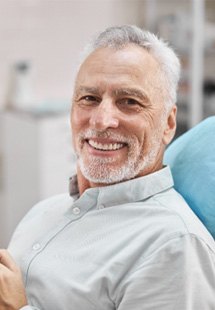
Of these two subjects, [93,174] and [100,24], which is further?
[100,24]

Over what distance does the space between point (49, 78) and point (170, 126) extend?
7.15 ft

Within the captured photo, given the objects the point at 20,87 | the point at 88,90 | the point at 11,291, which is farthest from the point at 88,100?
the point at 20,87

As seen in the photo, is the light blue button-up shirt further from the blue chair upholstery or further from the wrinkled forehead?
the wrinkled forehead

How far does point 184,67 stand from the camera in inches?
137

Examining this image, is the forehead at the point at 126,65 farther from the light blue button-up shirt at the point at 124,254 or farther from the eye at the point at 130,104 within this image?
the light blue button-up shirt at the point at 124,254

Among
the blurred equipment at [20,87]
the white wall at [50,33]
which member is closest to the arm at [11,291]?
the blurred equipment at [20,87]

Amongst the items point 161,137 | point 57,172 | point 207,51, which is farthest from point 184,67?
point 161,137

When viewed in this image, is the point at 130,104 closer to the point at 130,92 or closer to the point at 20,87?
the point at 130,92

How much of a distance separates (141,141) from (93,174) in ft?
0.46

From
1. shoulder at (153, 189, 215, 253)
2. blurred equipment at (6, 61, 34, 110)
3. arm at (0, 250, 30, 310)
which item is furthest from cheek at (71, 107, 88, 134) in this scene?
blurred equipment at (6, 61, 34, 110)

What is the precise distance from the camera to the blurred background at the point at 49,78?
3117 millimetres

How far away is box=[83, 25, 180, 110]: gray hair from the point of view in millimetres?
1344

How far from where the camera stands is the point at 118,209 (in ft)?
4.38

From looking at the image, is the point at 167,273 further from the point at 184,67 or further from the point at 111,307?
the point at 184,67
